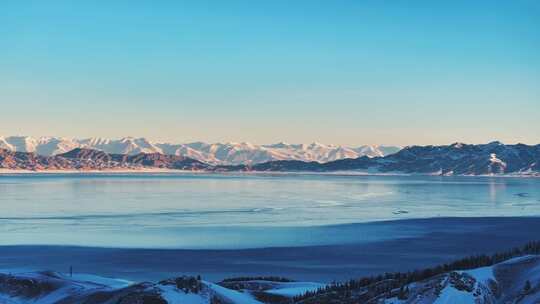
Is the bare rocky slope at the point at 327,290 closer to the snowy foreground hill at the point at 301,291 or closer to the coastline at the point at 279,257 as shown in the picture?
the snowy foreground hill at the point at 301,291

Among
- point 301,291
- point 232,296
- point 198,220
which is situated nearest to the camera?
point 232,296

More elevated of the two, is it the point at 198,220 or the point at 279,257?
the point at 198,220

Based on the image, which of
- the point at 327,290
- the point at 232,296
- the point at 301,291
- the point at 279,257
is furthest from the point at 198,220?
the point at 232,296

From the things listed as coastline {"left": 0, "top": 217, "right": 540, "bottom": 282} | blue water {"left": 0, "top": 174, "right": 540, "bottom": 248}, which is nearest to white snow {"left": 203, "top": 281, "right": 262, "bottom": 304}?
coastline {"left": 0, "top": 217, "right": 540, "bottom": 282}

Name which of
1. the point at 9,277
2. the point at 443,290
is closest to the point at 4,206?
the point at 9,277

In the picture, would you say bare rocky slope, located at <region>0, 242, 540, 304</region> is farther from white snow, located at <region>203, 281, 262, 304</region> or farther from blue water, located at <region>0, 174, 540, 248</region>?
blue water, located at <region>0, 174, 540, 248</region>

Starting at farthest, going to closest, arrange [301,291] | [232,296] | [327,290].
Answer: [301,291] < [327,290] < [232,296]

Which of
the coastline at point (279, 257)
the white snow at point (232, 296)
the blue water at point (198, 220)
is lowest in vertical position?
the coastline at point (279, 257)

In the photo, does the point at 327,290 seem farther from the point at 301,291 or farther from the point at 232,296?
the point at 232,296

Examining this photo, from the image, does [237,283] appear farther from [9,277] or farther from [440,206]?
[440,206]

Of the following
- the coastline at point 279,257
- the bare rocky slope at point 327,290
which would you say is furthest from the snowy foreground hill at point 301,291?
the coastline at point 279,257
